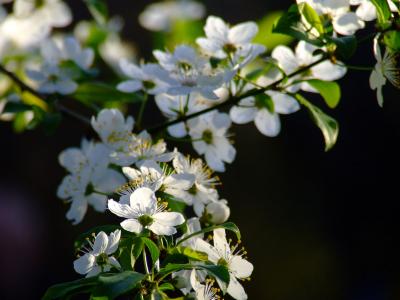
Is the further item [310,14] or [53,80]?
[53,80]

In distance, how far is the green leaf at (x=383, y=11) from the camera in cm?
100

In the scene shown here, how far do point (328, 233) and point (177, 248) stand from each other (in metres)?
2.66

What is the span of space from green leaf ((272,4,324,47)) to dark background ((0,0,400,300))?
2358mm

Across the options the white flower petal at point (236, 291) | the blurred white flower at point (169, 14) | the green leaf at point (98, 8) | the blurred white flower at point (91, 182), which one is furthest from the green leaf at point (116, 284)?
the blurred white flower at point (169, 14)

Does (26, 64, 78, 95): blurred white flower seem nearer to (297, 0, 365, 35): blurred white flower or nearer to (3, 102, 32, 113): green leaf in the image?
(3, 102, 32, 113): green leaf

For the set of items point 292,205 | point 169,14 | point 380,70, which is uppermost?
point 380,70

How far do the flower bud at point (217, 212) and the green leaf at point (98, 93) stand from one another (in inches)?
15.5

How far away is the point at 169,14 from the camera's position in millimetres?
1952

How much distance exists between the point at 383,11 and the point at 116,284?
54cm

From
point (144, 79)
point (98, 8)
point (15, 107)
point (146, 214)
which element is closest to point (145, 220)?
point (146, 214)

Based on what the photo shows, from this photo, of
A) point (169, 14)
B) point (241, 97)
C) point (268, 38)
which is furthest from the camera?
point (169, 14)

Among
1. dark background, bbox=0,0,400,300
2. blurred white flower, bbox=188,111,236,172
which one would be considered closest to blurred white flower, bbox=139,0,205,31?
blurred white flower, bbox=188,111,236,172

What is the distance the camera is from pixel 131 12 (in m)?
4.06

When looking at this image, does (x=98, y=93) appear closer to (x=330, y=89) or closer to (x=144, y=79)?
(x=144, y=79)
